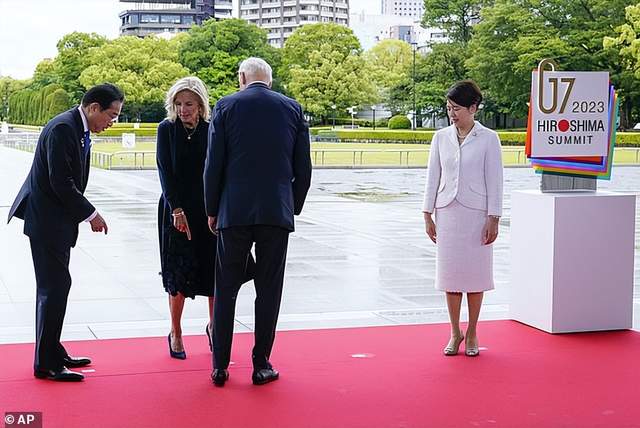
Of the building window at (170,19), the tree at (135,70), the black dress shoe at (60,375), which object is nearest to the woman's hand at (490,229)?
the black dress shoe at (60,375)

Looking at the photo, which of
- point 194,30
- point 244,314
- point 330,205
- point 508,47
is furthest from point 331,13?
point 244,314

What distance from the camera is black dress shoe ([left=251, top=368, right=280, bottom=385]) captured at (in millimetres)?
5523

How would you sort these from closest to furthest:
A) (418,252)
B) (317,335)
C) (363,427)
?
1. (363,427)
2. (317,335)
3. (418,252)

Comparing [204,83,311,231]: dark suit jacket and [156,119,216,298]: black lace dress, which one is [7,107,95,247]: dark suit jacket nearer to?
[156,119,216,298]: black lace dress

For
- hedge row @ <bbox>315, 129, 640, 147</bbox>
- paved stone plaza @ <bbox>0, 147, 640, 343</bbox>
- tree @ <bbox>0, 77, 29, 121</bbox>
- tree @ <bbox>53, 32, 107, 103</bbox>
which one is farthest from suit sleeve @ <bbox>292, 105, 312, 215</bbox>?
tree @ <bbox>0, 77, 29, 121</bbox>

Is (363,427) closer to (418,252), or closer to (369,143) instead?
(418,252)

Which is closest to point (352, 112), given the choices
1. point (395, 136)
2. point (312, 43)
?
point (312, 43)

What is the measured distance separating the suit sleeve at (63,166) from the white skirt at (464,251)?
2.34 m

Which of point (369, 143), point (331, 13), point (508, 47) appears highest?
point (331, 13)

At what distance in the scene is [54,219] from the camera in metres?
5.54

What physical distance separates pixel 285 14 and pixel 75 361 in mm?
161911

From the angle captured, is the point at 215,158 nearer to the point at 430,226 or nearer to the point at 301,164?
the point at 301,164

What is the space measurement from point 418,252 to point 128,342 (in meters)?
6.22

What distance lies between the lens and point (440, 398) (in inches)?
209
